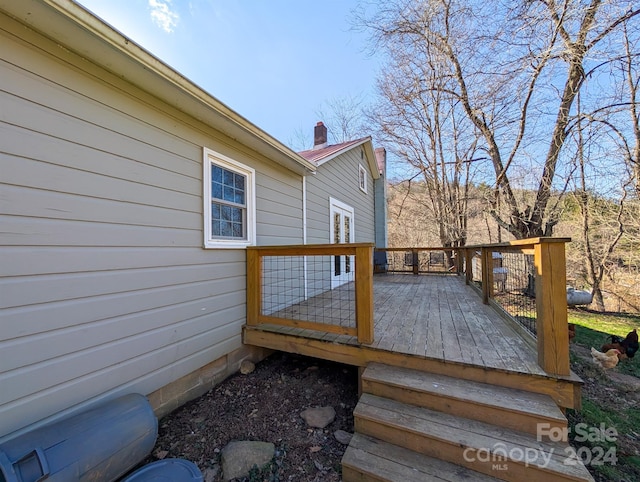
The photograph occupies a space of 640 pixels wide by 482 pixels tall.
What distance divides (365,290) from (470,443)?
1358 millimetres

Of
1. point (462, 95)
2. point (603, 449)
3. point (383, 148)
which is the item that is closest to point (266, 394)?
point (603, 449)

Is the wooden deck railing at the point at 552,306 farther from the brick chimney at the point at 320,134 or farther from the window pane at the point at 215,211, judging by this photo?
the brick chimney at the point at 320,134

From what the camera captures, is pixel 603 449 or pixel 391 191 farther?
pixel 391 191

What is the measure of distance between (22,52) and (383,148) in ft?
36.1

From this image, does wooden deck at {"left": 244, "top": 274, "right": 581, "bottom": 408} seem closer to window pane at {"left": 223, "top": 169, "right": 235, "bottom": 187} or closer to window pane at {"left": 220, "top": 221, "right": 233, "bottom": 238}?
window pane at {"left": 220, "top": 221, "right": 233, "bottom": 238}

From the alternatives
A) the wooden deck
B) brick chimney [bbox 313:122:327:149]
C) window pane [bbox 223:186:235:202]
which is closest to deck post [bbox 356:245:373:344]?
the wooden deck

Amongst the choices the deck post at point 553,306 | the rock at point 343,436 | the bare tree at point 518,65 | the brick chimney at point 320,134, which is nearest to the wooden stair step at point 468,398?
the deck post at point 553,306

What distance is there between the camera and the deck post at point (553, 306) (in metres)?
1.98

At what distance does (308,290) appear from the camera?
501 centimetres

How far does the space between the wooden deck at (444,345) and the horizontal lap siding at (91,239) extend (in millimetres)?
1182

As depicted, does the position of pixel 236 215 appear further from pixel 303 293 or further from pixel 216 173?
pixel 303 293

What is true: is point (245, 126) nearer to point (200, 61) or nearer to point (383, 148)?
Answer: point (200, 61)

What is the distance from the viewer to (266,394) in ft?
9.68

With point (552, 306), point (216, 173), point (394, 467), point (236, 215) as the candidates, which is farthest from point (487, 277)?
point (216, 173)
